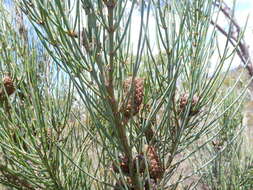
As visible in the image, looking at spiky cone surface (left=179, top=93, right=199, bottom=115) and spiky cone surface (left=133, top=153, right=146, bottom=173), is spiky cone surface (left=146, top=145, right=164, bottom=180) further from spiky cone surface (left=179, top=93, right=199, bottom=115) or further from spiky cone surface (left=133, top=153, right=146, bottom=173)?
spiky cone surface (left=179, top=93, right=199, bottom=115)

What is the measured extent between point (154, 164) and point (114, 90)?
18 cm

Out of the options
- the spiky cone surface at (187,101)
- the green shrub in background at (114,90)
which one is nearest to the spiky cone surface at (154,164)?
the green shrub in background at (114,90)

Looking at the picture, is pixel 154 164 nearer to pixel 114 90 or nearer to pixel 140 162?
pixel 140 162

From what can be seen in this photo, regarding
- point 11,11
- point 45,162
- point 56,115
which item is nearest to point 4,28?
point 11,11

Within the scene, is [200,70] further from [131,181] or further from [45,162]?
[45,162]

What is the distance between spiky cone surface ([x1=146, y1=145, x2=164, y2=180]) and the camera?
0.72 meters

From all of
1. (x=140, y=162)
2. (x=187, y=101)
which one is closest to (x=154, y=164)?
(x=140, y=162)

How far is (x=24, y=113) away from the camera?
82 cm

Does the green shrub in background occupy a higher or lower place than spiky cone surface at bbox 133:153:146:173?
higher

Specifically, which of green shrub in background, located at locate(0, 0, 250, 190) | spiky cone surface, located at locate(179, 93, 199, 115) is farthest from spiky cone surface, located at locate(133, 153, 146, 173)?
spiky cone surface, located at locate(179, 93, 199, 115)

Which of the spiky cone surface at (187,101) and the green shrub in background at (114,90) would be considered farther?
the spiky cone surface at (187,101)

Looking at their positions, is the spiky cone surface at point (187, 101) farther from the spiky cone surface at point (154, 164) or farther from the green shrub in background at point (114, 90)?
the spiky cone surface at point (154, 164)

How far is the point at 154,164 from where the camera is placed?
0.72 m

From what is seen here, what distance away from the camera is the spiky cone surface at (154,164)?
717 millimetres
